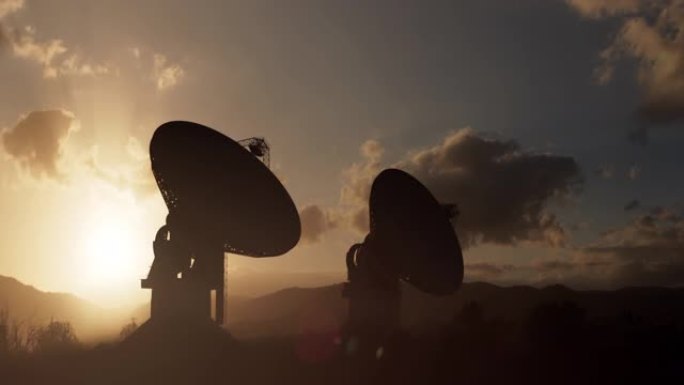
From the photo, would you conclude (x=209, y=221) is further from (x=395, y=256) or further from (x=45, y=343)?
(x=45, y=343)

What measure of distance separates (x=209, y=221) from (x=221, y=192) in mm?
2228

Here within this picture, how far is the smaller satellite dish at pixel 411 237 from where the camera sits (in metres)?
55.5

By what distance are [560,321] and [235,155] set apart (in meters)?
46.9

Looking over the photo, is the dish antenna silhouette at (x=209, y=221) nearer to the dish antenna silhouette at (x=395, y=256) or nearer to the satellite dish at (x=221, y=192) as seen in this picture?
the satellite dish at (x=221, y=192)

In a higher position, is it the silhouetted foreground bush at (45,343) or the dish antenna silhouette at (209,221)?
the dish antenna silhouette at (209,221)

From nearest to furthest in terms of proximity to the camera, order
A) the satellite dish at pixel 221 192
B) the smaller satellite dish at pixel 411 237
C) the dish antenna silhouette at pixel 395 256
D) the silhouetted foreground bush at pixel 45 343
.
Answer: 1. the satellite dish at pixel 221 192
2. the smaller satellite dish at pixel 411 237
3. the dish antenna silhouette at pixel 395 256
4. the silhouetted foreground bush at pixel 45 343

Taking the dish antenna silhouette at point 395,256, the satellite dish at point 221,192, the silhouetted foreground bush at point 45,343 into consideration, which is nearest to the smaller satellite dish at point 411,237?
the dish antenna silhouette at point 395,256

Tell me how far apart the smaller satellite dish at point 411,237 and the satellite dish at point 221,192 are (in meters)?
6.98

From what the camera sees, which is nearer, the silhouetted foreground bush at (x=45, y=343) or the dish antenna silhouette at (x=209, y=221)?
the dish antenna silhouette at (x=209, y=221)

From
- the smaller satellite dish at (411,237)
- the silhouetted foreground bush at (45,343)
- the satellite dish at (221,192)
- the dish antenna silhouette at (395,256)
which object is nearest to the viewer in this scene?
the satellite dish at (221,192)

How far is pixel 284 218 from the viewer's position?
52.4 m

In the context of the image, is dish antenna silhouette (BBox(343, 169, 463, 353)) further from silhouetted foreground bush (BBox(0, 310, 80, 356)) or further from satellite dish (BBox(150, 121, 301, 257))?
silhouetted foreground bush (BBox(0, 310, 80, 356))

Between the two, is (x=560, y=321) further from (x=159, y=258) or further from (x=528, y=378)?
(x=159, y=258)

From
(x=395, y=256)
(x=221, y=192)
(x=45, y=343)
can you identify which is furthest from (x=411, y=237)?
(x=45, y=343)
